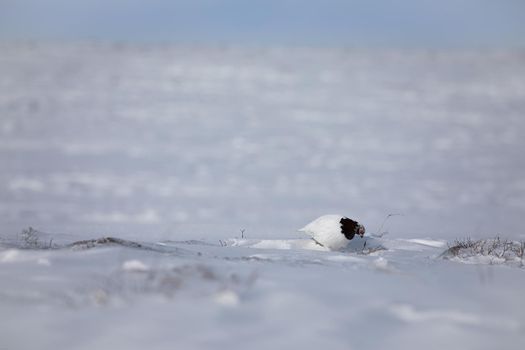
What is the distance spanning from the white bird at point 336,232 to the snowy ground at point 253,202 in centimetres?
13

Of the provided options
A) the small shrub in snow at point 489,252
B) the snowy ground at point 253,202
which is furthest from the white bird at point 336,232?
the small shrub in snow at point 489,252

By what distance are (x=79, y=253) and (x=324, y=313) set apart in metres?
1.39

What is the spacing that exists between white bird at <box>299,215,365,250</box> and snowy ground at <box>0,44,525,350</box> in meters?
0.13

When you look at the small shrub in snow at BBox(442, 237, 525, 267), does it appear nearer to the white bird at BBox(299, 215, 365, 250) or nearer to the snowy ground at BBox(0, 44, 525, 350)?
the snowy ground at BBox(0, 44, 525, 350)

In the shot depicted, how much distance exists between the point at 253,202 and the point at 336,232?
7.15 metres

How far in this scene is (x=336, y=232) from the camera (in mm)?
5418

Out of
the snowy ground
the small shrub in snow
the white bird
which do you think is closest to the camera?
the snowy ground

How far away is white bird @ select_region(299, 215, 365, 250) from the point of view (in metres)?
5.41

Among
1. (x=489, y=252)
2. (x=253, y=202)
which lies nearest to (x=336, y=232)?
(x=489, y=252)

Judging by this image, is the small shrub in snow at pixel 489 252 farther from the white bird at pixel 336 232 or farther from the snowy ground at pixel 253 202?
the white bird at pixel 336 232

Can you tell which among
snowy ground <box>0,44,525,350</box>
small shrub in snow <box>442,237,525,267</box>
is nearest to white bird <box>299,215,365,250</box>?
snowy ground <box>0,44,525,350</box>

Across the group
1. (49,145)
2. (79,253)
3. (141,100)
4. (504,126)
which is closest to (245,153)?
(49,145)

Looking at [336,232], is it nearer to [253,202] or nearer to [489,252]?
[489,252]

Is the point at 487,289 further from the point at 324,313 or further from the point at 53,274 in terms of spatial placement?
the point at 53,274
